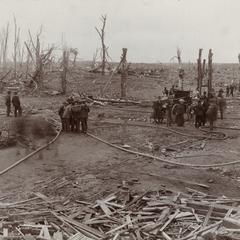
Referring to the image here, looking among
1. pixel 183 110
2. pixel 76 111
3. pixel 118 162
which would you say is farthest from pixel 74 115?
pixel 183 110

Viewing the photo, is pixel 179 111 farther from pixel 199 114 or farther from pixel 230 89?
pixel 230 89

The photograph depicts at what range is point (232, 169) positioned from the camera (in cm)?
1349

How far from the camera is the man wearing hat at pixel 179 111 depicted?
20734 millimetres

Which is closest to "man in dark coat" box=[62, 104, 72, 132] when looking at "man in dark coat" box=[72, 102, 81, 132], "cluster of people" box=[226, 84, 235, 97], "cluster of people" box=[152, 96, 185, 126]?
"man in dark coat" box=[72, 102, 81, 132]

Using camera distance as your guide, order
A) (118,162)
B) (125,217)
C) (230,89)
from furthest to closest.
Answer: (230,89) < (118,162) < (125,217)

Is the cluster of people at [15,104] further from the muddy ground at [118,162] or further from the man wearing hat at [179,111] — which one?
the man wearing hat at [179,111]

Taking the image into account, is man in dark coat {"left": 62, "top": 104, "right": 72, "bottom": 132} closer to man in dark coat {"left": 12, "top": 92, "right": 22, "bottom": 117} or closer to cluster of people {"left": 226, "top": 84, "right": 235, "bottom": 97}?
man in dark coat {"left": 12, "top": 92, "right": 22, "bottom": 117}

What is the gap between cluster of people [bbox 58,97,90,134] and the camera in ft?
60.4

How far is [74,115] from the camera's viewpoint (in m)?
18.5

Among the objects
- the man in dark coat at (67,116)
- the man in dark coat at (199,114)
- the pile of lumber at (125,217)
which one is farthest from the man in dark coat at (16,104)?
the pile of lumber at (125,217)

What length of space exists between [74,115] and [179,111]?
530 centimetres

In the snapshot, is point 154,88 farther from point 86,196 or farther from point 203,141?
point 86,196

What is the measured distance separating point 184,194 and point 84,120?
8.99m

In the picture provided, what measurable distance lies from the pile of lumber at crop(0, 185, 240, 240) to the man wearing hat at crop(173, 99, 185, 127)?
10.3 meters
